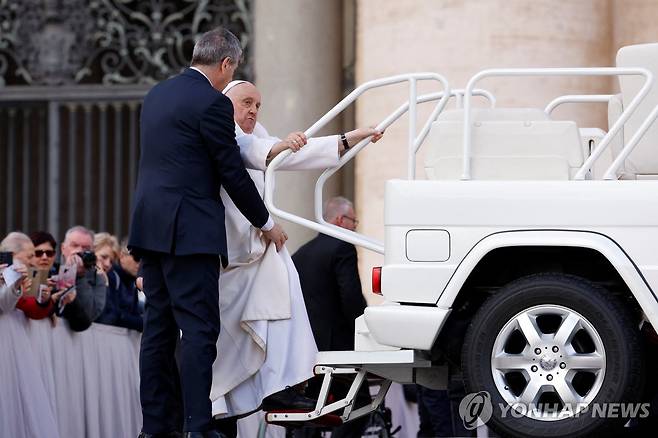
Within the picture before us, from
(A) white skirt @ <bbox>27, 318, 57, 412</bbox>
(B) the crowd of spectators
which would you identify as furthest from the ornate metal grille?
(A) white skirt @ <bbox>27, 318, 57, 412</bbox>

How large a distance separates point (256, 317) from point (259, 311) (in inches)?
1.4

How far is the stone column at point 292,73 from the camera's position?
15.1 metres

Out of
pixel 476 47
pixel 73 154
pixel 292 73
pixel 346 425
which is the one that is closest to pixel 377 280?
pixel 346 425

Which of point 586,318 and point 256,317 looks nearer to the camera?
point 586,318

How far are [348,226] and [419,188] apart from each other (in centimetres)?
347

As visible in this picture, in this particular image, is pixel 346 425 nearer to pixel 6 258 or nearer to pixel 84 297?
pixel 84 297

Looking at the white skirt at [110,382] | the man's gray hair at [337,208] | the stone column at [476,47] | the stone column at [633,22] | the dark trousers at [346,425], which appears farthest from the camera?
the stone column at [633,22]

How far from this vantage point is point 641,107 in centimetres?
813

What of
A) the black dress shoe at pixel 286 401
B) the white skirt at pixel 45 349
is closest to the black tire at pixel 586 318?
the black dress shoe at pixel 286 401

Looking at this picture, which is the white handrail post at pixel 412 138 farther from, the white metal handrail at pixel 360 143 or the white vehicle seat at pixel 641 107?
the white vehicle seat at pixel 641 107

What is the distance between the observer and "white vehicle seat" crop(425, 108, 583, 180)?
778cm

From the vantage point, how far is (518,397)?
7441mm

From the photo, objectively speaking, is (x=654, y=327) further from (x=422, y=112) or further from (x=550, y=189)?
(x=422, y=112)

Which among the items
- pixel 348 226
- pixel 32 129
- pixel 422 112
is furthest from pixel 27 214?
pixel 348 226
